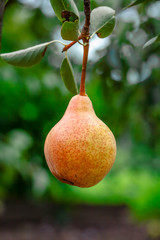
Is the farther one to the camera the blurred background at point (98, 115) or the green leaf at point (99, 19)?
the blurred background at point (98, 115)

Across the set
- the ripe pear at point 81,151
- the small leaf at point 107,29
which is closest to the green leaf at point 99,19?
the small leaf at point 107,29

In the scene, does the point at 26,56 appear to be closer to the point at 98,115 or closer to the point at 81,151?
the point at 81,151

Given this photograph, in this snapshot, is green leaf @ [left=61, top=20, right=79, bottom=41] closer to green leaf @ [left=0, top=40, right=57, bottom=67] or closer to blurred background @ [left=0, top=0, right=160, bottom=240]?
green leaf @ [left=0, top=40, right=57, bottom=67]

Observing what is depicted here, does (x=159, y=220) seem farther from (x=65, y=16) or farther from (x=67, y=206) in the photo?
(x=65, y=16)

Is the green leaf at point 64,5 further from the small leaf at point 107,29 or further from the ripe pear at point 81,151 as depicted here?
the ripe pear at point 81,151

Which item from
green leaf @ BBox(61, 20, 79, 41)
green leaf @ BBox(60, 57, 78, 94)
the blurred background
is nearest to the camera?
green leaf @ BBox(61, 20, 79, 41)

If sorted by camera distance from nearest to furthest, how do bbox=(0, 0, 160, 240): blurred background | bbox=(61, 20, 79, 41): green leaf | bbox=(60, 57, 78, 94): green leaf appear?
bbox=(61, 20, 79, 41): green leaf → bbox=(60, 57, 78, 94): green leaf → bbox=(0, 0, 160, 240): blurred background

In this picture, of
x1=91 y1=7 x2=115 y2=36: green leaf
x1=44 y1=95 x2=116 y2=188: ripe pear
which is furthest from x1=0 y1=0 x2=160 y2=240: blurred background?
x1=44 y1=95 x2=116 y2=188: ripe pear
